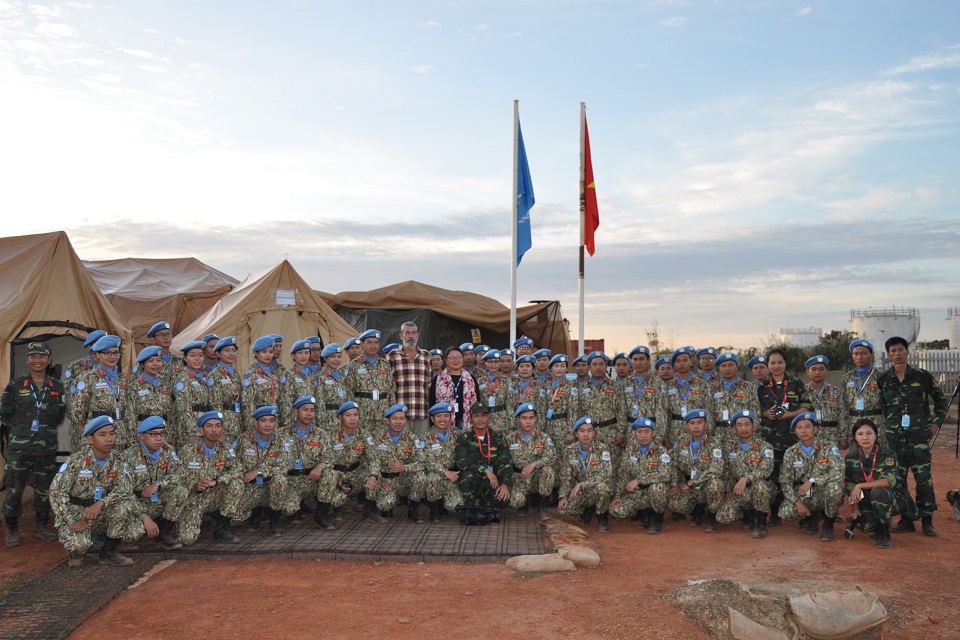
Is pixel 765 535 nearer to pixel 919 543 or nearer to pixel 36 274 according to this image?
pixel 919 543

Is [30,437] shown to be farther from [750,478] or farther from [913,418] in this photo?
[913,418]

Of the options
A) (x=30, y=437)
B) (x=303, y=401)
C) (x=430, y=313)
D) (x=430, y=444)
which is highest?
(x=430, y=313)

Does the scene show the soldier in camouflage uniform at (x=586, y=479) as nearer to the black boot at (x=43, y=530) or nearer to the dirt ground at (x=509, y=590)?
the dirt ground at (x=509, y=590)

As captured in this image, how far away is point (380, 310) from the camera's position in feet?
46.0

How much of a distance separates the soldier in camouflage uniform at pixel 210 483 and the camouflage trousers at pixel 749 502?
166 inches

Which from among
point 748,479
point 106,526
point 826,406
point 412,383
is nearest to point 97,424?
point 106,526

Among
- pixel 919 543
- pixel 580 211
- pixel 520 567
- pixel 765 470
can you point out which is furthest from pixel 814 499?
pixel 580 211

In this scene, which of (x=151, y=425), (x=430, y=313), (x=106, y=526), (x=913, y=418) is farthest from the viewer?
(x=430, y=313)

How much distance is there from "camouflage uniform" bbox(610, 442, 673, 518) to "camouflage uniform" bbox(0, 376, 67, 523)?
5071mm

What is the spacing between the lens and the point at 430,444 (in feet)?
23.3

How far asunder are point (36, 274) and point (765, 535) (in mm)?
7739

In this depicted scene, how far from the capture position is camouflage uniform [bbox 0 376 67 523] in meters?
6.41

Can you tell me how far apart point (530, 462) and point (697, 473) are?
156 centimetres

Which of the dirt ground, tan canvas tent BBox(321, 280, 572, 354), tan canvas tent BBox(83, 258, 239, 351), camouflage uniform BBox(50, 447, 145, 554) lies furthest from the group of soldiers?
tan canvas tent BBox(83, 258, 239, 351)
